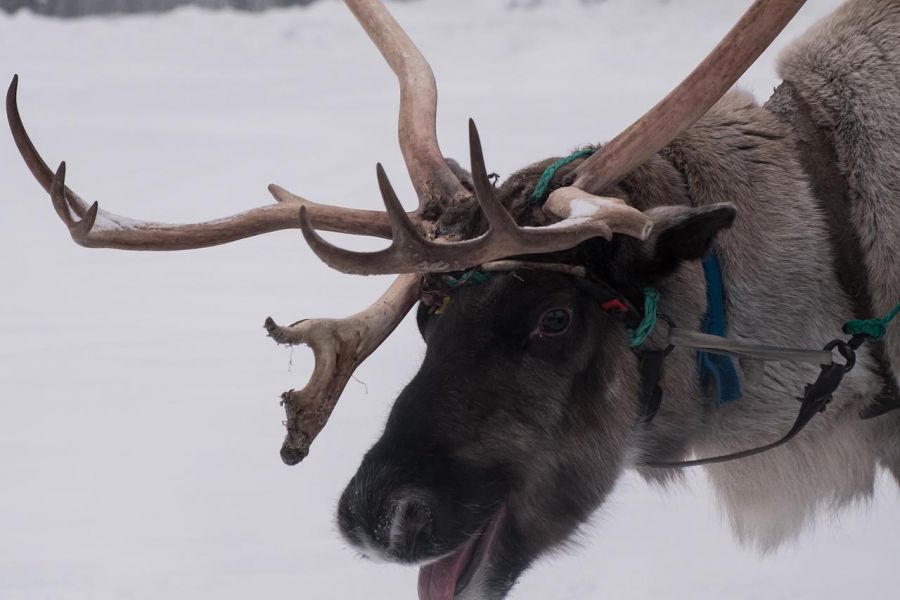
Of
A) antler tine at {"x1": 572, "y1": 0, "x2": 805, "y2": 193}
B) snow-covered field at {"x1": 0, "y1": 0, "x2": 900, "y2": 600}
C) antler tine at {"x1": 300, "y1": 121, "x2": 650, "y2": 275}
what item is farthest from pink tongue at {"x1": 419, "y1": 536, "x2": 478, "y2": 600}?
antler tine at {"x1": 572, "y1": 0, "x2": 805, "y2": 193}

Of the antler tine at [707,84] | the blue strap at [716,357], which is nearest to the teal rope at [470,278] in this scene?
the antler tine at [707,84]

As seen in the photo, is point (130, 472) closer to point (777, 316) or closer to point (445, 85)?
point (777, 316)

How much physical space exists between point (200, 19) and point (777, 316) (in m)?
8.39

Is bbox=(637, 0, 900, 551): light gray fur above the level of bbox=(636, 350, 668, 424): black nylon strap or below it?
above

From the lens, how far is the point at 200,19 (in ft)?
32.3

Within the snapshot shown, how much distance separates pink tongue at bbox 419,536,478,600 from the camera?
2235 millimetres

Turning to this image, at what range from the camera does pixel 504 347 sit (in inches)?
86.5

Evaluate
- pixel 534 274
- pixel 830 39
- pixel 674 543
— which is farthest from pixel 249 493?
pixel 830 39

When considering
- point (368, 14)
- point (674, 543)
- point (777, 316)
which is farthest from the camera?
point (674, 543)

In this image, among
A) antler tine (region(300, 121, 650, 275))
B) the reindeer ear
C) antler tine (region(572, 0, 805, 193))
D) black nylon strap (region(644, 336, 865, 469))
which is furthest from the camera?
black nylon strap (region(644, 336, 865, 469))

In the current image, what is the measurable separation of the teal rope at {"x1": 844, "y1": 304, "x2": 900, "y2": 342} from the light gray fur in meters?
0.06

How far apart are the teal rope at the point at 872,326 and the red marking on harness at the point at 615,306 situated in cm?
51

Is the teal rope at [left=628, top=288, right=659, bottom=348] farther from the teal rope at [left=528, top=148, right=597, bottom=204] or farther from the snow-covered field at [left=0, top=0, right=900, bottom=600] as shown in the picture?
the snow-covered field at [left=0, top=0, right=900, bottom=600]

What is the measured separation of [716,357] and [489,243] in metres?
0.63
